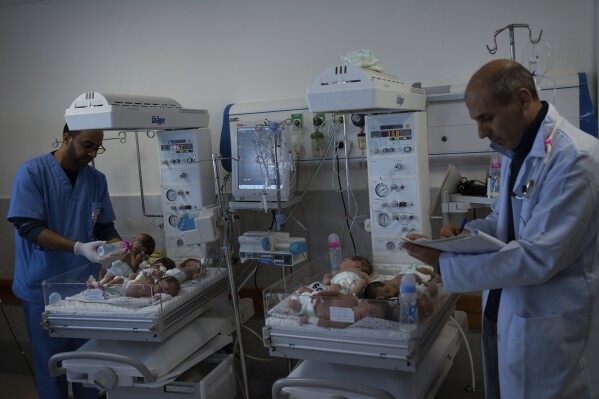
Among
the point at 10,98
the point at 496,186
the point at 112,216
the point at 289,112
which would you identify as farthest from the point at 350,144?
the point at 10,98

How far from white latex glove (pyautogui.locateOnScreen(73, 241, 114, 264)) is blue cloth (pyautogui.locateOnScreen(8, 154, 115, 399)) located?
8.0 inches

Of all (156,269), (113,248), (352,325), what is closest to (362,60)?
(352,325)

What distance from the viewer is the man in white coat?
164cm

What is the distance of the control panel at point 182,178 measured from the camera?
128 inches

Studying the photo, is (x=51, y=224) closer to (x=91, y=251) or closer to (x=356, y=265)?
(x=91, y=251)

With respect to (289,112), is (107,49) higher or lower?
higher

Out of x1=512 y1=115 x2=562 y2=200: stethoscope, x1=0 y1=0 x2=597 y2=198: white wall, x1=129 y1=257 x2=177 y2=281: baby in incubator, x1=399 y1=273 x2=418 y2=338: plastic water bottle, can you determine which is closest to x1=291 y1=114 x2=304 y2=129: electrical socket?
x1=0 y1=0 x2=597 y2=198: white wall

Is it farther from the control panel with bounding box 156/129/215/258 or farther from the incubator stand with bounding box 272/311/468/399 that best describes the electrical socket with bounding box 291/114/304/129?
the incubator stand with bounding box 272/311/468/399

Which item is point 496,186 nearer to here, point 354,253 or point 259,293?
point 354,253

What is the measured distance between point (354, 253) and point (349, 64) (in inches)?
37.8

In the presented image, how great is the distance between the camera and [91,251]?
2.86m

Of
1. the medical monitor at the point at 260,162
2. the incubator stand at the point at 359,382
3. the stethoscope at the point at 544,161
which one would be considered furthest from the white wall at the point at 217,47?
the incubator stand at the point at 359,382

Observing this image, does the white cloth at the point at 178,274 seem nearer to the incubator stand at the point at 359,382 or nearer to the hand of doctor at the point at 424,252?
the incubator stand at the point at 359,382

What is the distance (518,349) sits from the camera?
5.84 ft
